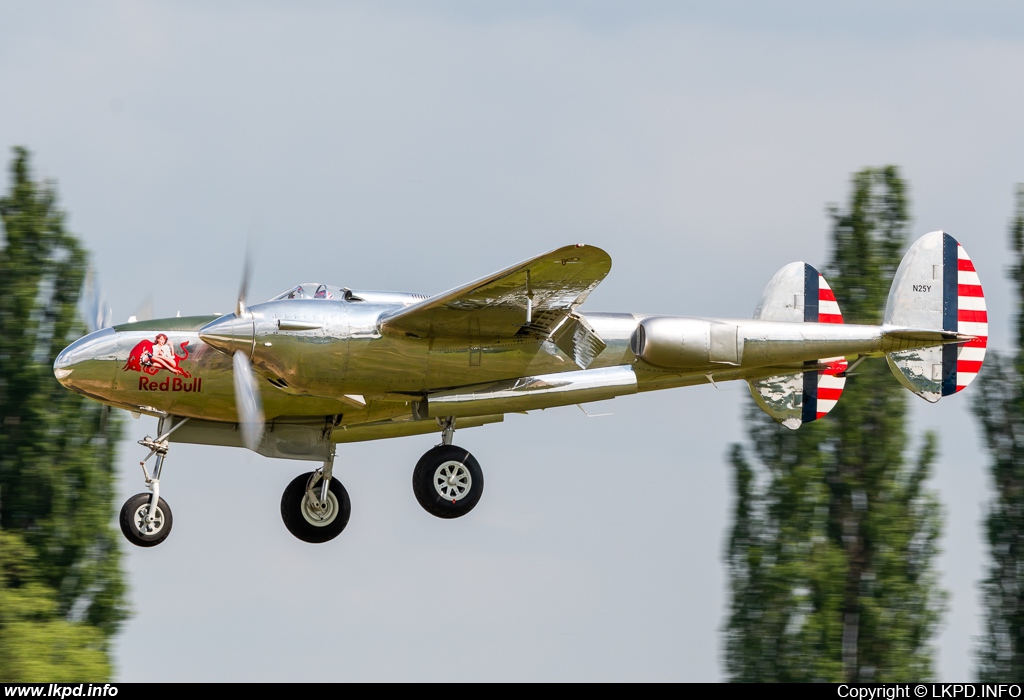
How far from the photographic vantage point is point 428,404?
1723cm

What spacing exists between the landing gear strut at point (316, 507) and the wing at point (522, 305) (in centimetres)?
316

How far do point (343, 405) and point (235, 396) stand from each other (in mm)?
1416

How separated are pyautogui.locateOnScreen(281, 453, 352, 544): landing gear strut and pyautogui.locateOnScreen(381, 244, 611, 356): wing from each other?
125 inches

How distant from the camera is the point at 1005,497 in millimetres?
31031

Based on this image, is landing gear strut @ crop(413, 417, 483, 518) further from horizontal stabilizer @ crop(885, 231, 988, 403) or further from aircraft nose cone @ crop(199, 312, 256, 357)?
horizontal stabilizer @ crop(885, 231, 988, 403)

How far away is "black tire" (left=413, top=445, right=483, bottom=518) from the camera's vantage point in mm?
17578

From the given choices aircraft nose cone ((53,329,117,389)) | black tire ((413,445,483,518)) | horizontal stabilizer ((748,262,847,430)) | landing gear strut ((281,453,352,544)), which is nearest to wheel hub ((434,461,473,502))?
black tire ((413,445,483,518))

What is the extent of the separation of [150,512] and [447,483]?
11.6 feet

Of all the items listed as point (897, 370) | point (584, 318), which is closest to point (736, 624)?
point (897, 370)

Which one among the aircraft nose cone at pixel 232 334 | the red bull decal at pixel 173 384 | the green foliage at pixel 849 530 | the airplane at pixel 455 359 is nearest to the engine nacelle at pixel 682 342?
the airplane at pixel 455 359

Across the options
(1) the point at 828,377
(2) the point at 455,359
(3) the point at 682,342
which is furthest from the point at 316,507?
(1) the point at 828,377
